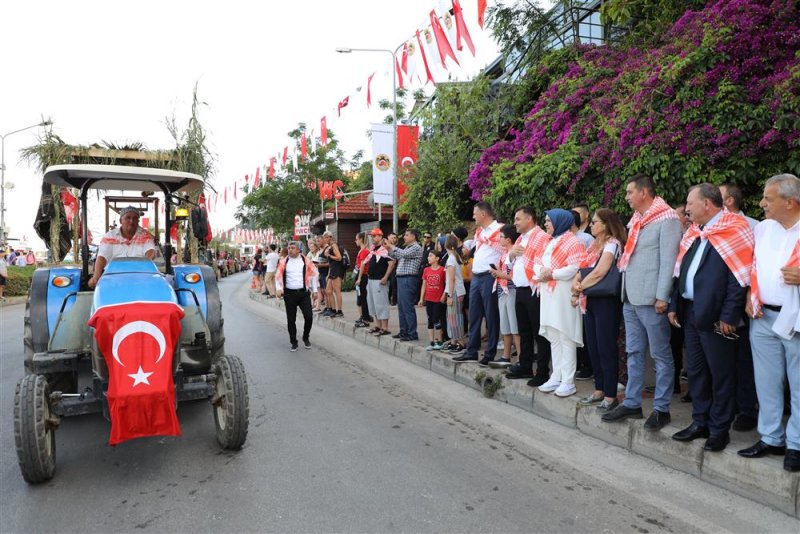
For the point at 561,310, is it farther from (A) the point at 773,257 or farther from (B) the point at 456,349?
(B) the point at 456,349

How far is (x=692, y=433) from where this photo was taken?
3.96m

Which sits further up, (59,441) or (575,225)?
(575,225)

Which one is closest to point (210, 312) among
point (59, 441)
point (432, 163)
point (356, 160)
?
point (59, 441)

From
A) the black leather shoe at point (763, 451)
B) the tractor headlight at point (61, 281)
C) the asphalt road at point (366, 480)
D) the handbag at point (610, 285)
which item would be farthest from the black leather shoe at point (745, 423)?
the tractor headlight at point (61, 281)

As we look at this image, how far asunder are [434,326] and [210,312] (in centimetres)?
385

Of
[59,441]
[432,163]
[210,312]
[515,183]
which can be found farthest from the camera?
[432,163]

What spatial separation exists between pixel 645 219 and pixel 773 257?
3.49 ft

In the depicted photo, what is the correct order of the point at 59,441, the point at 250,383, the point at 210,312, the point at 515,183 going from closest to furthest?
the point at 59,441
the point at 210,312
the point at 250,383
the point at 515,183

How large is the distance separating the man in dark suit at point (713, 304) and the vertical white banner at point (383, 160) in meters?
12.9

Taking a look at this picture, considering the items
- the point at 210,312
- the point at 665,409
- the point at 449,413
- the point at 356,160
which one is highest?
the point at 356,160

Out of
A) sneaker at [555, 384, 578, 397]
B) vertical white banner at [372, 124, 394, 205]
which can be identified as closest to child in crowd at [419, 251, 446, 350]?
sneaker at [555, 384, 578, 397]

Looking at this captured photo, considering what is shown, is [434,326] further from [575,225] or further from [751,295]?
[751,295]

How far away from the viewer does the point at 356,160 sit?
123ft

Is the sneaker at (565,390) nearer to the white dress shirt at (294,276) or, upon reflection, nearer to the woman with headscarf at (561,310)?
the woman with headscarf at (561,310)
